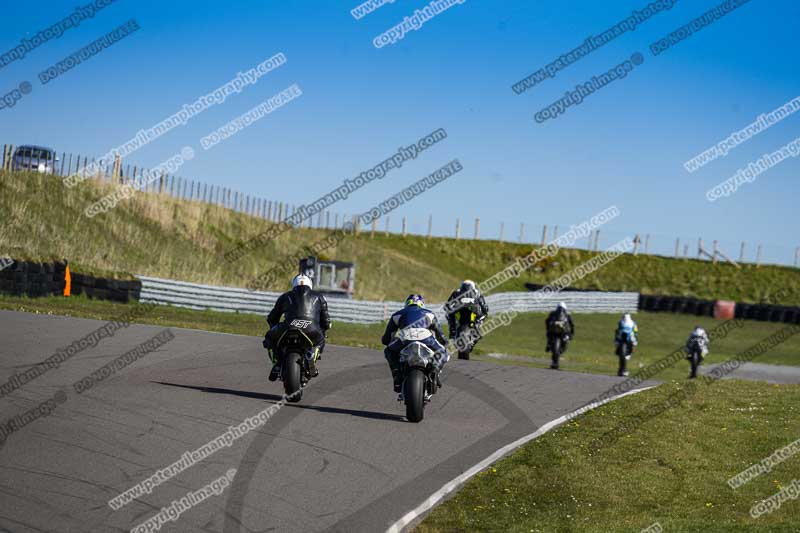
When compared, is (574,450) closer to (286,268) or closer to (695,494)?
(695,494)

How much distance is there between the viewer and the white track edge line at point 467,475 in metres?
7.05

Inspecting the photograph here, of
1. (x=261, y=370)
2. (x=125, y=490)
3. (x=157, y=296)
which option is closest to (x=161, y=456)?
(x=125, y=490)

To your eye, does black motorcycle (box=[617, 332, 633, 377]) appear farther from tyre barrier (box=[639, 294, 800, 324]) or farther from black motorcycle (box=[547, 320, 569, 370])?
tyre barrier (box=[639, 294, 800, 324])

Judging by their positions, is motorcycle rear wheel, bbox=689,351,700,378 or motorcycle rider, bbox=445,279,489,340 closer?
motorcycle rider, bbox=445,279,489,340

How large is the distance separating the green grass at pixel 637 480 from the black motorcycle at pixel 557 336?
9.44 metres

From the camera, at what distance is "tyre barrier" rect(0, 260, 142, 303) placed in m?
22.9

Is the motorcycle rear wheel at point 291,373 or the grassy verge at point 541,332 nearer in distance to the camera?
the motorcycle rear wheel at point 291,373

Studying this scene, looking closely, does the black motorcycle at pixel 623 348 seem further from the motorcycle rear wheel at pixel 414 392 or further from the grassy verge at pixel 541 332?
the motorcycle rear wheel at pixel 414 392

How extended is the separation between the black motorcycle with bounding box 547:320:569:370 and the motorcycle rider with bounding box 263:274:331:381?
12.0 m

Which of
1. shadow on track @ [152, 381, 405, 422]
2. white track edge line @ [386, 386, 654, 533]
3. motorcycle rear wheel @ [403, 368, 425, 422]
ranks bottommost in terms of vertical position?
white track edge line @ [386, 386, 654, 533]

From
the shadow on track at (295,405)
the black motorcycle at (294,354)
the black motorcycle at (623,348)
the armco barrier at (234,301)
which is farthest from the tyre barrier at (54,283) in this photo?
the black motorcycle at (294,354)

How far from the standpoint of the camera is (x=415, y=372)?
10.7m

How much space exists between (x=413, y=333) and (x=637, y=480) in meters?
3.07

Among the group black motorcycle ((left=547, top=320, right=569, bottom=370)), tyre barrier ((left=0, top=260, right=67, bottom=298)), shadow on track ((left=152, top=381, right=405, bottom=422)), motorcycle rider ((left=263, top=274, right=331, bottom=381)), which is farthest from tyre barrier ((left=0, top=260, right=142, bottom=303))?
Result: motorcycle rider ((left=263, top=274, right=331, bottom=381))
